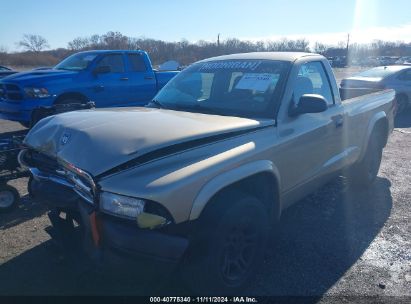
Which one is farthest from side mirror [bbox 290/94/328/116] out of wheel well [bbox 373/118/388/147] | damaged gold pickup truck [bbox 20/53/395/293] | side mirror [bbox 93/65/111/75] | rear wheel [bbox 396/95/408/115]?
rear wheel [bbox 396/95/408/115]

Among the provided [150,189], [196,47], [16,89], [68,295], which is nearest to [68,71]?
[16,89]

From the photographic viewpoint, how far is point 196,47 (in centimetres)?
5647

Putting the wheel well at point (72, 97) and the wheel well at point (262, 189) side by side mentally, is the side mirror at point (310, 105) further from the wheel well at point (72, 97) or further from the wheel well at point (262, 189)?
the wheel well at point (72, 97)

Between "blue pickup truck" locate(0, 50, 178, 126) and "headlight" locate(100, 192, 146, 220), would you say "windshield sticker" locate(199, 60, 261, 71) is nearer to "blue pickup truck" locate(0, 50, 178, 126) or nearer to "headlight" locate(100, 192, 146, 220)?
"headlight" locate(100, 192, 146, 220)

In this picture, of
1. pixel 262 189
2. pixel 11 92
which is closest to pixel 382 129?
pixel 262 189

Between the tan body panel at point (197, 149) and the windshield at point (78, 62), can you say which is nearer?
the tan body panel at point (197, 149)

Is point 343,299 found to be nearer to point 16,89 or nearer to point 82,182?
point 82,182

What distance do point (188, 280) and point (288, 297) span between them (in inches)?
34.8

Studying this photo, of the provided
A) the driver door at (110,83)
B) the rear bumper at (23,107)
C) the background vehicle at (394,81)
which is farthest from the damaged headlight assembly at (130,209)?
the background vehicle at (394,81)

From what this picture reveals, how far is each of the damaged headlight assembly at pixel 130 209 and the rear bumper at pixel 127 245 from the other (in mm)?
50

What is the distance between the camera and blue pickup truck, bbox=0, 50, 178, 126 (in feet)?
26.5

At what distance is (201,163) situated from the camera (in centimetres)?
260

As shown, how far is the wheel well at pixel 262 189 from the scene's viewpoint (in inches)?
115

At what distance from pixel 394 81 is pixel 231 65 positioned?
32.9 ft
